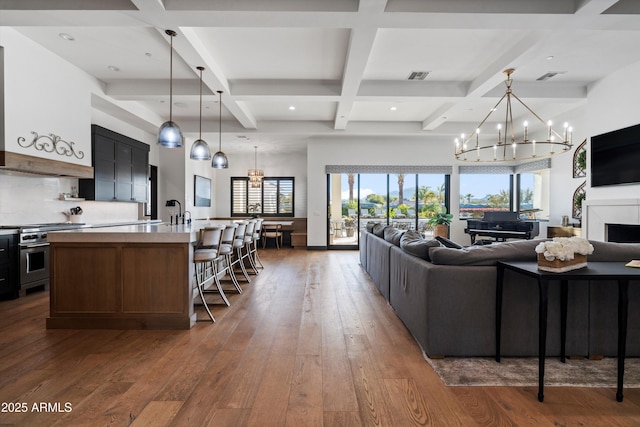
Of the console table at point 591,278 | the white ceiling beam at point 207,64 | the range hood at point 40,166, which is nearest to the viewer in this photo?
the console table at point 591,278

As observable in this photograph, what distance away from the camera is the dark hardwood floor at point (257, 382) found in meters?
1.80

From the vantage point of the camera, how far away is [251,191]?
11.0 metres

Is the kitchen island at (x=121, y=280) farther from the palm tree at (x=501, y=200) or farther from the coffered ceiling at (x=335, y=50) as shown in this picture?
the palm tree at (x=501, y=200)

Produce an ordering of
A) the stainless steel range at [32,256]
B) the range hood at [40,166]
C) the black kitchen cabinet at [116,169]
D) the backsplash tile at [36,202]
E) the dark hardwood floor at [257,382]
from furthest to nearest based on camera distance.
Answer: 1. the black kitchen cabinet at [116,169]
2. the backsplash tile at [36,202]
3. the stainless steel range at [32,256]
4. the range hood at [40,166]
5. the dark hardwood floor at [257,382]

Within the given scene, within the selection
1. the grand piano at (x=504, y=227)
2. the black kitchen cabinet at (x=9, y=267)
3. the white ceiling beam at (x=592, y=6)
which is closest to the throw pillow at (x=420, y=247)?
the white ceiling beam at (x=592, y=6)

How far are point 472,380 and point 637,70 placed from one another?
5250 millimetres

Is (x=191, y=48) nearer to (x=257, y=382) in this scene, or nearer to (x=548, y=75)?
(x=257, y=382)

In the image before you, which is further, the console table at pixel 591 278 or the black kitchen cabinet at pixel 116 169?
the black kitchen cabinet at pixel 116 169

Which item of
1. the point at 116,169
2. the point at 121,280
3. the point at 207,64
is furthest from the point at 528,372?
the point at 116,169

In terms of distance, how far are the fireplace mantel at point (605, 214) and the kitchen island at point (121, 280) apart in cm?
570

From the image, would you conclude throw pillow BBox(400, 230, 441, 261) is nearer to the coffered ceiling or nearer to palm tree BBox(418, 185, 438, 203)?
the coffered ceiling

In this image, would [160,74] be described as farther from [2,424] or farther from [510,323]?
[510,323]

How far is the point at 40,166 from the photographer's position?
13.9ft

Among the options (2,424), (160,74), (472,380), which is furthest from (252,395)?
(160,74)
